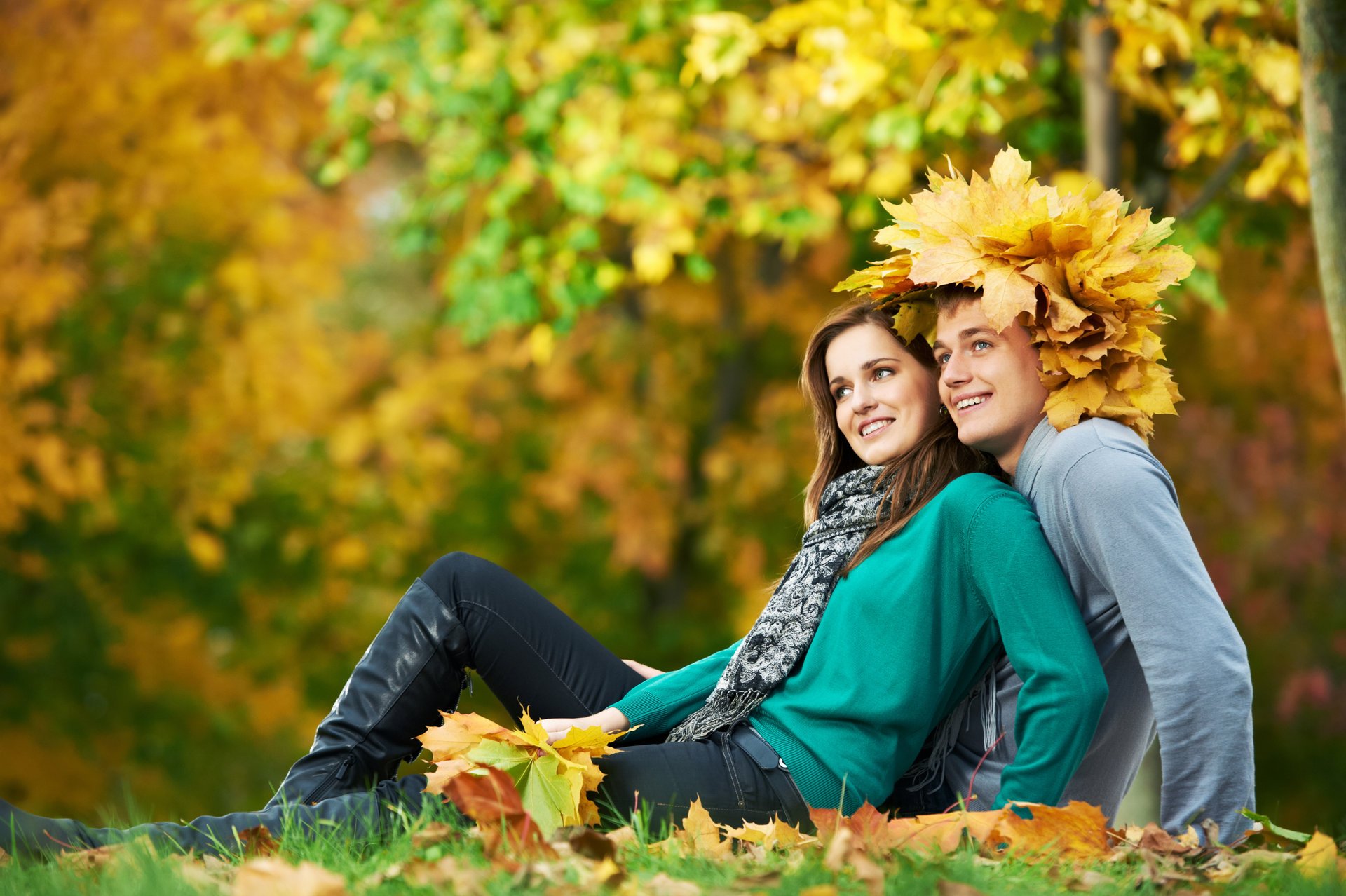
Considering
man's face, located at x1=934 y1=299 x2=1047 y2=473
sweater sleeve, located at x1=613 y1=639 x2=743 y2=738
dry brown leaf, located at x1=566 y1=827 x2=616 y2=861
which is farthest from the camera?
sweater sleeve, located at x1=613 y1=639 x2=743 y2=738

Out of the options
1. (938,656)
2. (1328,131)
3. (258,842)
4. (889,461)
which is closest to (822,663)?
(938,656)

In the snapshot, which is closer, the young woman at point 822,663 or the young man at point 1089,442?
the young man at point 1089,442

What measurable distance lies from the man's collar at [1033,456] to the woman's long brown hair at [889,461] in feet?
0.53

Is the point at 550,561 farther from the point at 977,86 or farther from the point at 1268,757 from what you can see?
the point at 977,86

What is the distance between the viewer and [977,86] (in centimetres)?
497

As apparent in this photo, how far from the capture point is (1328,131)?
350 cm

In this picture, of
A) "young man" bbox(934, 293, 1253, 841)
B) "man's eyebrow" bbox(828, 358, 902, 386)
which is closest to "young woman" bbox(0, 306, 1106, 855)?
"man's eyebrow" bbox(828, 358, 902, 386)

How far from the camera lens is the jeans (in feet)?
8.87

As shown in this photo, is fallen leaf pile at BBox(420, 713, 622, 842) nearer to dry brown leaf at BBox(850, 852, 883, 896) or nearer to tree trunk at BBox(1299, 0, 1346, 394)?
dry brown leaf at BBox(850, 852, 883, 896)

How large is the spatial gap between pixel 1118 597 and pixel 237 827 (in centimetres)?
179

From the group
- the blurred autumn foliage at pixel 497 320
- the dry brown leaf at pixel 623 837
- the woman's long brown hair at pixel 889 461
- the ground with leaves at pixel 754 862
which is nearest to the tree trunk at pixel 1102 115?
the blurred autumn foliage at pixel 497 320

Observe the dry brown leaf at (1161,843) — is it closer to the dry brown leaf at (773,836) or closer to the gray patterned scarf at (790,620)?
the dry brown leaf at (773,836)

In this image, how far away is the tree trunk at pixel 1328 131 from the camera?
11.4 ft

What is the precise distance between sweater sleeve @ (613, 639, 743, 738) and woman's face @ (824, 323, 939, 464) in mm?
603
